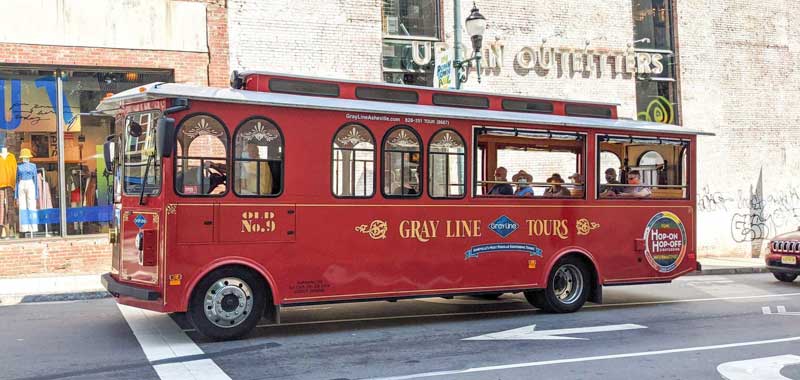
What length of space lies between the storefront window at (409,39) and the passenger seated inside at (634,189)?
766cm

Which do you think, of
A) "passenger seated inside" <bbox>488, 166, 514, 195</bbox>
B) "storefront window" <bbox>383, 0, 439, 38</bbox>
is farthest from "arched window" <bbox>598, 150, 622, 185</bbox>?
"storefront window" <bbox>383, 0, 439, 38</bbox>

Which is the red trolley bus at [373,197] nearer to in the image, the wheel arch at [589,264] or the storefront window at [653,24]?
the wheel arch at [589,264]

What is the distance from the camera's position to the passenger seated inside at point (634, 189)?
12.5m

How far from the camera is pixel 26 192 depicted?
16094 millimetres

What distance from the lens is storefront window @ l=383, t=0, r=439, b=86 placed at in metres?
19.1

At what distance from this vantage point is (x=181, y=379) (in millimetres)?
7234

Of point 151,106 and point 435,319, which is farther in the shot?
point 435,319

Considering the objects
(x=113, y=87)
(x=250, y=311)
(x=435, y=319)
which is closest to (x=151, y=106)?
(x=250, y=311)

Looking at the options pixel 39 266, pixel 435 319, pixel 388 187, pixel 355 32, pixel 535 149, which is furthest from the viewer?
pixel 355 32

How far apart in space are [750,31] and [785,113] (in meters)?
→ 2.70

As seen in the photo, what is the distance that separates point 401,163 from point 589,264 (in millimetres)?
3648

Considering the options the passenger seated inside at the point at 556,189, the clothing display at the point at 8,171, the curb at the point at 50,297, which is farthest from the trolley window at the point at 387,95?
the clothing display at the point at 8,171

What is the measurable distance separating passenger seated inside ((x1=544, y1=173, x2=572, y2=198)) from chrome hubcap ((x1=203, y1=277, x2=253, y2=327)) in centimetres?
477

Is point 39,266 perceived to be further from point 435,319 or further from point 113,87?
point 435,319
